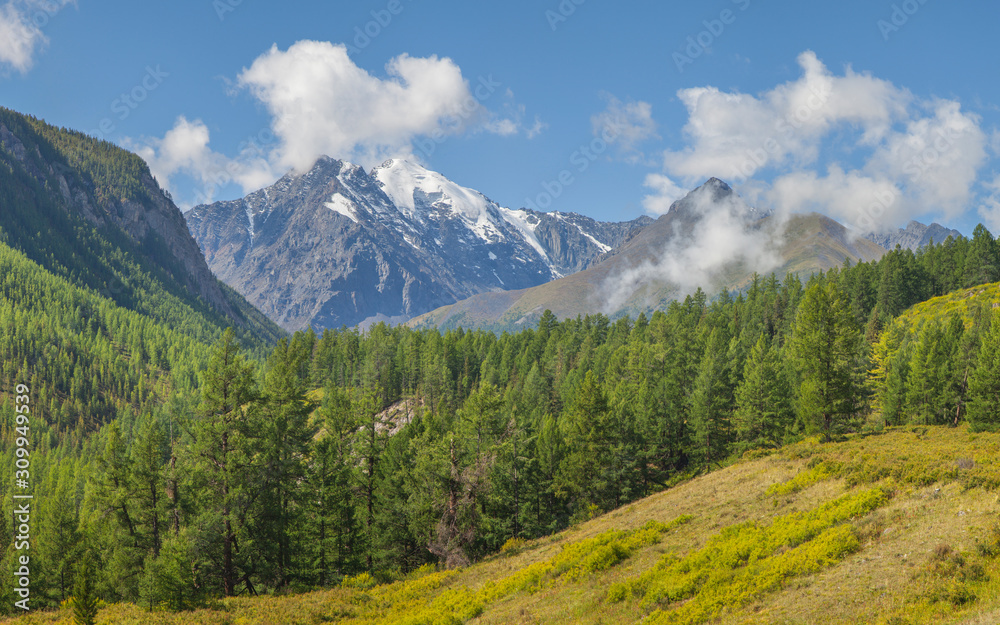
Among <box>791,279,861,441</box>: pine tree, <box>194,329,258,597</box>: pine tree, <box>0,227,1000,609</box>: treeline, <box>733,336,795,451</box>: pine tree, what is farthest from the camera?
<box>733,336,795,451</box>: pine tree

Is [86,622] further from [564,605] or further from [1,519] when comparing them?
[1,519]

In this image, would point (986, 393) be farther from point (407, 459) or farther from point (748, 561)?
point (407, 459)

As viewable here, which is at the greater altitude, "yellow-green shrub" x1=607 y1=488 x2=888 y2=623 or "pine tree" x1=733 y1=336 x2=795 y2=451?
"pine tree" x1=733 y1=336 x2=795 y2=451

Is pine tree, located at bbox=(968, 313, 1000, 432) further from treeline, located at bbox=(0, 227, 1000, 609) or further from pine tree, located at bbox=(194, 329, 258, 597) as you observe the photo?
pine tree, located at bbox=(194, 329, 258, 597)

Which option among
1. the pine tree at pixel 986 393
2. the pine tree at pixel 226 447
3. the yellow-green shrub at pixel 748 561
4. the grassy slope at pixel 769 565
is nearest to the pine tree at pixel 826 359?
the grassy slope at pixel 769 565

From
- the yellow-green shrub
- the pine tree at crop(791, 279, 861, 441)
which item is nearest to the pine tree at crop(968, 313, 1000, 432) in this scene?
the pine tree at crop(791, 279, 861, 441)

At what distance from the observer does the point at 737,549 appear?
19.9m

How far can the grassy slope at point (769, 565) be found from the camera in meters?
14.5

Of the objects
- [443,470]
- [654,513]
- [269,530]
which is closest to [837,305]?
[654,513]

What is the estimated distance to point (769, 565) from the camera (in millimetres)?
18172

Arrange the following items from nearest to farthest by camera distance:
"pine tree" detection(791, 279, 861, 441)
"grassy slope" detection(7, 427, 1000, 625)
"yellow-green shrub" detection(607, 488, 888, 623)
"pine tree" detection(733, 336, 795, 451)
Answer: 1. "grassy slope" detection(7, 427, 1000, 625)
2. "yellow-green shrub" detection(607, 488, 888, 623)
3. "pine tree" detection(791, 279, 861, 441)
4. "pine tree" detection(733, 336, 795, 451)

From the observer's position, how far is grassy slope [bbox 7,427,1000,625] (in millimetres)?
14484

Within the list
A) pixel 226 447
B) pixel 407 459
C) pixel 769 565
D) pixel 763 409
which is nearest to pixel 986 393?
pixel 763 409

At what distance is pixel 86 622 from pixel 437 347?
10215cm
